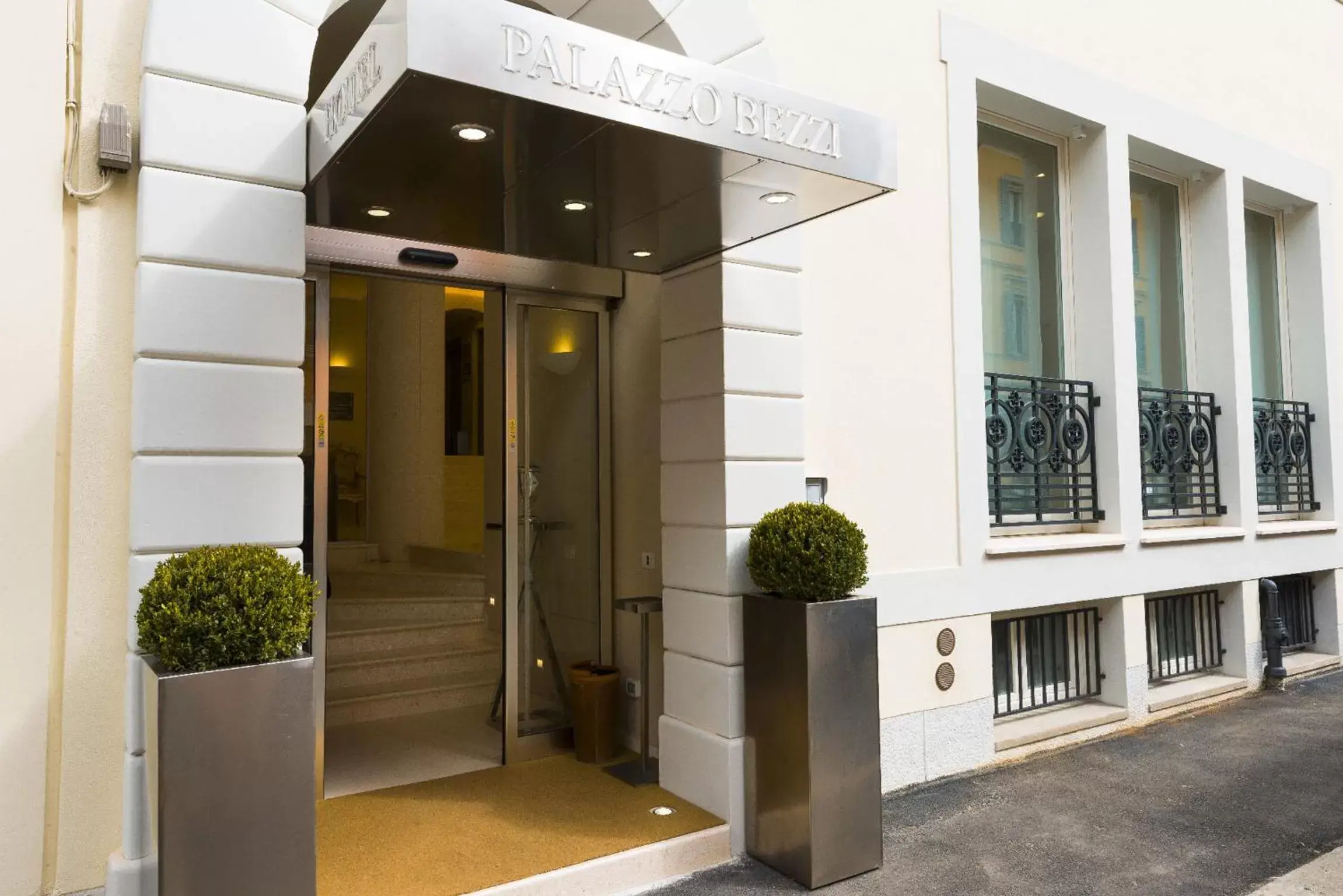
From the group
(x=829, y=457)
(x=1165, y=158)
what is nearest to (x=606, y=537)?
(x=829, y=457)

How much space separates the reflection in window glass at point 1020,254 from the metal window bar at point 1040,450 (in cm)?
23

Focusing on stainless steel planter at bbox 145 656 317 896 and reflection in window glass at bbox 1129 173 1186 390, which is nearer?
stainless steel planter at bbox 145 656 317 896

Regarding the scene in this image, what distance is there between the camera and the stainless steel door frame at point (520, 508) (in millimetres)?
5262

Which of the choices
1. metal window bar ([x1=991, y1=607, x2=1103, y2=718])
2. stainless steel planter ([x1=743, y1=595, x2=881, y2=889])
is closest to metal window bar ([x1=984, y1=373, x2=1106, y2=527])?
metal window bar ([x1=991, y1=607, x2=1103, y2=718])

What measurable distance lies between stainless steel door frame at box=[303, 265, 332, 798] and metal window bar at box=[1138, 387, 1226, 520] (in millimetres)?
5799

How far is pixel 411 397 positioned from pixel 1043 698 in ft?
22.3

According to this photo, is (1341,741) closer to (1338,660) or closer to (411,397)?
(1338,660)

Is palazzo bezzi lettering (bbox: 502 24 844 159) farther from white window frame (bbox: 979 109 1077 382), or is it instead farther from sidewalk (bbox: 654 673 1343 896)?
white window frame (bbox: 979 109 1077 382)

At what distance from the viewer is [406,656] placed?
6438 mm

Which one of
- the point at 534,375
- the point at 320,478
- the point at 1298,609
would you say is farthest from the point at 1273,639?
the point at 320,478

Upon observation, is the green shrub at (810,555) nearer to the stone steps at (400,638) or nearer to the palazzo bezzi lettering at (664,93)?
the palazzo bezzi lettering at (664,93)

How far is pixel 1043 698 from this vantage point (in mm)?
6242

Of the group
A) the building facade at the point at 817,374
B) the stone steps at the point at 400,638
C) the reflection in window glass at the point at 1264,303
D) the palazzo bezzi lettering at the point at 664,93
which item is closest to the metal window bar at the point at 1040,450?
the building facade at the point at 817,374

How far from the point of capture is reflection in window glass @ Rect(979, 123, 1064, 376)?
6.41 m
